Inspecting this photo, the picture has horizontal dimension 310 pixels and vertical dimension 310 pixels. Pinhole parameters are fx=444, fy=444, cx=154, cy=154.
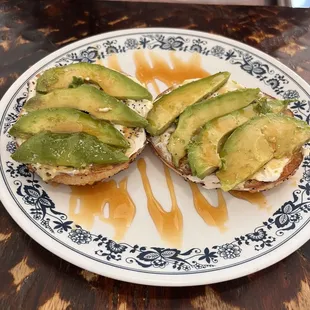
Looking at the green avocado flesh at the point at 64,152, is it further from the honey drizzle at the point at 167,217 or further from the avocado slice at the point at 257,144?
the avocado slice at the point at 257,144

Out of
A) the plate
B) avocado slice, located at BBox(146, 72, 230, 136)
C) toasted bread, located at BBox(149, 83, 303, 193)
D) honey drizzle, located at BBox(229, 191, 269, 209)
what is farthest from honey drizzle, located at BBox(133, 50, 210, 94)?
honey drizzle, located at BBox(229, 191, 269, 209)

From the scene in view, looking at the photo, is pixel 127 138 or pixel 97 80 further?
pixel 97 80

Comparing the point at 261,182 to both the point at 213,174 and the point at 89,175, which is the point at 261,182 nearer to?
the point at 213,174

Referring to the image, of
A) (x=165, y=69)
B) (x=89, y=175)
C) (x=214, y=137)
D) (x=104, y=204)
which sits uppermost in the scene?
(x=214, y=137)

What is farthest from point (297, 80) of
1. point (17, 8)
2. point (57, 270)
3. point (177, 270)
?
point (17, 8)

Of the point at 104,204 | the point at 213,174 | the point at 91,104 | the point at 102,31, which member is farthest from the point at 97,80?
the point at 102,31

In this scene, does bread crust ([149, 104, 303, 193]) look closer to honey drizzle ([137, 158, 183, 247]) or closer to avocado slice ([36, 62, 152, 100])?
honey drizzle ([137, 158, 183, 247])
